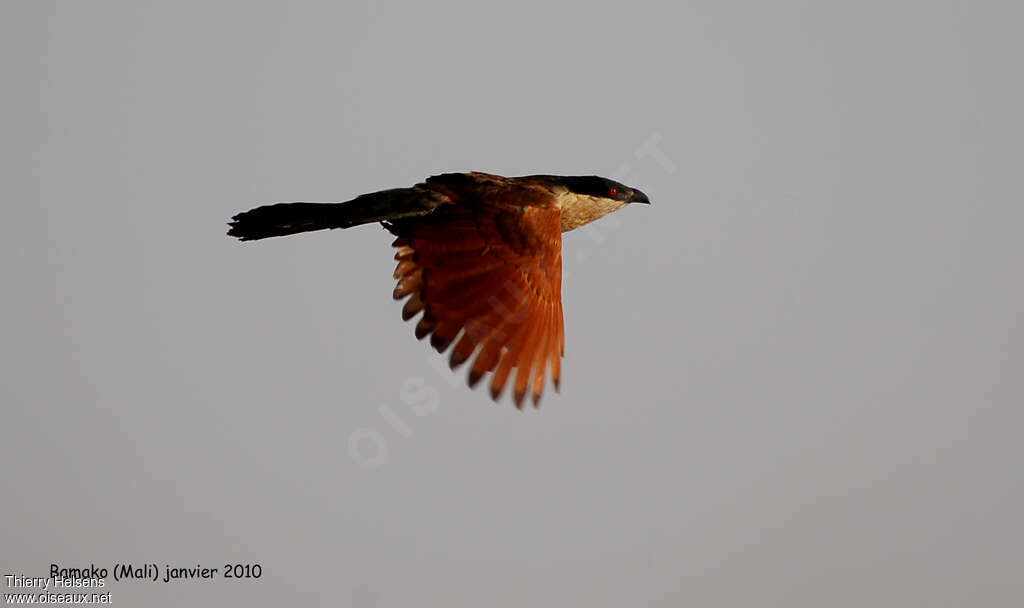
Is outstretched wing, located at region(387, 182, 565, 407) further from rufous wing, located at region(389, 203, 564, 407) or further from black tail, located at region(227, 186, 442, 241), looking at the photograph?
black tail, located at region(227, 186, 442, 241)

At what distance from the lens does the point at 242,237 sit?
458 inches

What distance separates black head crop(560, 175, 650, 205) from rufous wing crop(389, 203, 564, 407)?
0.88 meters

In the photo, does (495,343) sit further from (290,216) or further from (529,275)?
(290,216)

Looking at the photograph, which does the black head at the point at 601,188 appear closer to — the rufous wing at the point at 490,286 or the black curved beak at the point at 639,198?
the black curved beak at the point at 639,198

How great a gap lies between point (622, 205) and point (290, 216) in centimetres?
368

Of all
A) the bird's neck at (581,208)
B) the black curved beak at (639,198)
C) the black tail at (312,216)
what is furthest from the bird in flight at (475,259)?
the black curved beak at (639,198)

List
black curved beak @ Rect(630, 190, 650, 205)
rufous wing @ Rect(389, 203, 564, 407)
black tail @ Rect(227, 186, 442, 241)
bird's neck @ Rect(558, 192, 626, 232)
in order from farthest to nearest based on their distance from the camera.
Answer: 1. black curved beak @ Rect(630, 190, 650, 205)
2. bird's neck @ Rect(558, 192, 626, 232)
3. black tail @ Rect(227, 186, 442, 241)
4. rufous wing @ Rect(389, 203, 564, 407)

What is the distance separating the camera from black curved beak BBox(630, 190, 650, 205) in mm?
13820

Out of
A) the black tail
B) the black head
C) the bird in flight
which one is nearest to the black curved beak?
the black head

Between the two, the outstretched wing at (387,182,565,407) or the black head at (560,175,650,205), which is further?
the black head at (560,175,650,205)

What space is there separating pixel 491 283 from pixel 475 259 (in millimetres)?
307

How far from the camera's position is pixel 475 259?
11.8 m

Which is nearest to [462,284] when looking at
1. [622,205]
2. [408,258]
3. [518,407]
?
[408,258]

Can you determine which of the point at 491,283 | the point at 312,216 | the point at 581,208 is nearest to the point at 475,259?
the point at 491,283
